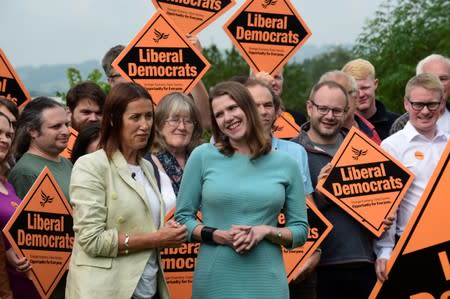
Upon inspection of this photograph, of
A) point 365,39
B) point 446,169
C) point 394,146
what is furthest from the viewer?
point 365,39

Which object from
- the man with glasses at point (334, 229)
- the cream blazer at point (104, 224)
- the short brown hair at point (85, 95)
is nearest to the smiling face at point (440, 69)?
the man with glasses at point (334, 229)

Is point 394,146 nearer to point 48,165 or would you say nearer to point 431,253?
point 431,253

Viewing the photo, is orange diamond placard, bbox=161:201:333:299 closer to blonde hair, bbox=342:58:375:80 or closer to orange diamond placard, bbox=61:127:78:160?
orange diamond placard, bbox=61:127:78:160

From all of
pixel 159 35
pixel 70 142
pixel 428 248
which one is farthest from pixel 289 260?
pixel 159 35

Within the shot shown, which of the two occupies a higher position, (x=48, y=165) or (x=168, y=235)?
(x=48, y=165)

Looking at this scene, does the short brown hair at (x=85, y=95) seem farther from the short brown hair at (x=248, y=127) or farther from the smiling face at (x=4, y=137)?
the short brown hair at (x=248, y=127)

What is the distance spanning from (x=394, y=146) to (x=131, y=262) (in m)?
2.64

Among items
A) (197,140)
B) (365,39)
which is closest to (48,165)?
(197,140)

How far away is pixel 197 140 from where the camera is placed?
7.02 meters

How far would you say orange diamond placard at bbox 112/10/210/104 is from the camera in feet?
25.7

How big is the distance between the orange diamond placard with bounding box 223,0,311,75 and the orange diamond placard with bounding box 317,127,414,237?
1851 mm

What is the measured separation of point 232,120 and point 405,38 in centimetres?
2064

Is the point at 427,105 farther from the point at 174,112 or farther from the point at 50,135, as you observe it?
the point at 50,135

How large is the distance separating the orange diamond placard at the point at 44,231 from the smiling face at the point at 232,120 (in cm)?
151
